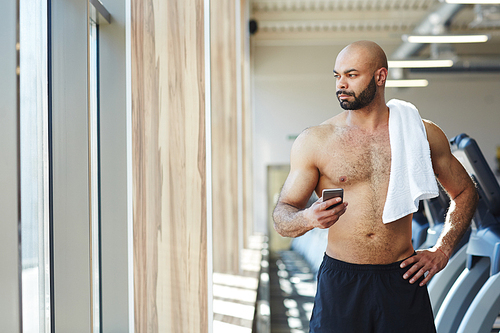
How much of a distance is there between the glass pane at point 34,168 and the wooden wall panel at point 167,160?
1.47ft

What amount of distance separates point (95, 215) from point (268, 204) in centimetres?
841

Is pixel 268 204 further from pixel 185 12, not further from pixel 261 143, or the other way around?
→ pixel 185 12

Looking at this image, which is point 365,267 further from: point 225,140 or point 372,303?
point 225,140

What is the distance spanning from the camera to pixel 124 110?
2420 mm

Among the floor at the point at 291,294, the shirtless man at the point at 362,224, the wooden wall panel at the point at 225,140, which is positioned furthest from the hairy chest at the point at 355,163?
the floor at the point at 291,294

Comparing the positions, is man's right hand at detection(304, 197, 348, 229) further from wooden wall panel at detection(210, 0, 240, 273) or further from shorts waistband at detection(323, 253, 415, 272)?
wooden wall panel at detection(210, 0, 240, 273)

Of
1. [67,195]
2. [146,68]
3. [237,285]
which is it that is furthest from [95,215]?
[237,285]

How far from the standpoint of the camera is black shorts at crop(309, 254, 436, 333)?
5.87 ft

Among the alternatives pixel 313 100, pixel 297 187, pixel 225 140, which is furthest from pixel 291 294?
pixel 313 100

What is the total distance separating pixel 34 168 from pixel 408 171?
1443mm

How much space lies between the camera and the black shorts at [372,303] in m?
1.79

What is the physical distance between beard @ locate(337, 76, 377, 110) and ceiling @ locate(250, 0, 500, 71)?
7.02 metres

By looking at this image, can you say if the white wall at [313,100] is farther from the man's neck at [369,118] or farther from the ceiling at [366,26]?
the man's neck at [369,118]

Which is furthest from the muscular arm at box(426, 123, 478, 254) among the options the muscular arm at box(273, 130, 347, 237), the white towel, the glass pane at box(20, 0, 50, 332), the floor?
the floor
